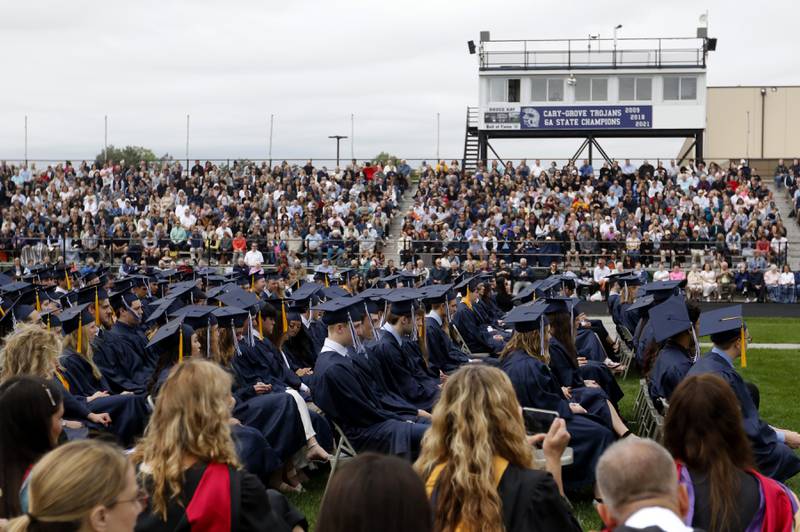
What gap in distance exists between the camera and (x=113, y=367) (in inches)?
398

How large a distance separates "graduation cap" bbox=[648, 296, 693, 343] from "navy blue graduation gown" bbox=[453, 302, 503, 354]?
518 centimetres

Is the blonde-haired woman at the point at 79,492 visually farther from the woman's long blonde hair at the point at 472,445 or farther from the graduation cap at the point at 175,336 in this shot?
the graduation cap at the point at 175,336

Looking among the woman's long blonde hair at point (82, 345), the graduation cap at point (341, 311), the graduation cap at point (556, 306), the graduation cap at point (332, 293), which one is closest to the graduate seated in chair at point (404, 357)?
the graduation cap at point (341, 311)

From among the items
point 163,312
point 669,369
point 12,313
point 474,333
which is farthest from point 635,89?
point 669,369

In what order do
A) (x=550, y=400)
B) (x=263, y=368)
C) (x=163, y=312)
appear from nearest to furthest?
(x=550, y=400)
(x=263, y=368)
(x=163, y=312)

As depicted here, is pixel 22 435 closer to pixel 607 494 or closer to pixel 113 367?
pixel 607 494

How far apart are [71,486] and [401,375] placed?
20.3 ft

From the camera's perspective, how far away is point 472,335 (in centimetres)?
1377

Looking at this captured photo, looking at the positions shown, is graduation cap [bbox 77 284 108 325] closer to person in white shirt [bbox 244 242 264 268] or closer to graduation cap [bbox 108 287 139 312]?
graduation cap [bbox 108 287 139 312]

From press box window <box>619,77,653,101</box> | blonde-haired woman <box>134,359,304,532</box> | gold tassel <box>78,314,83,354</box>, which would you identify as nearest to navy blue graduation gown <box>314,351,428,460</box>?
gold tassel <box>78,314,83,354</box>

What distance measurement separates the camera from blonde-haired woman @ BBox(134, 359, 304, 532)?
3.97m

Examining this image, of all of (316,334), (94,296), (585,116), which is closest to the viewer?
(94,296)

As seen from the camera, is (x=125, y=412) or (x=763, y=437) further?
(x=125, y=412)

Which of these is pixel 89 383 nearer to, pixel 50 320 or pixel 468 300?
pixel 50 320
